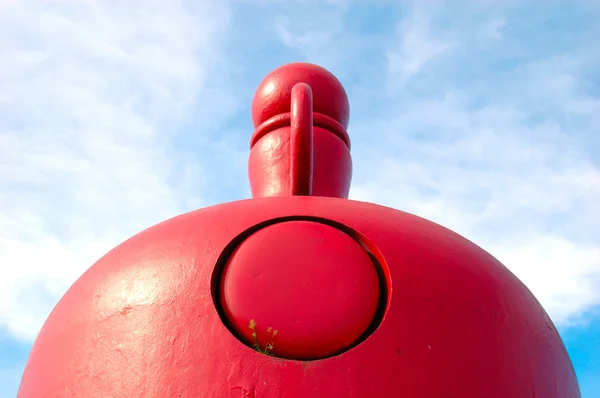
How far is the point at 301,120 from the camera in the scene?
2.33 m

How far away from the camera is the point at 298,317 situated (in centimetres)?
174

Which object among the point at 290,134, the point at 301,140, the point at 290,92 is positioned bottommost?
the point at 301,140

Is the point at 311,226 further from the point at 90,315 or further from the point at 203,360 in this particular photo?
the point at 90,315

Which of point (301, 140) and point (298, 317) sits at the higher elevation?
point (301, 140)

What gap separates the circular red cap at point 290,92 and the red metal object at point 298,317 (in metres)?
1.02

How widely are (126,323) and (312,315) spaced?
1.88 ft

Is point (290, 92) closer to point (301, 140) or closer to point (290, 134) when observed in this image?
point (290, 134)

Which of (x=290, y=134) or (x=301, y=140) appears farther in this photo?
(x=290, y=134)

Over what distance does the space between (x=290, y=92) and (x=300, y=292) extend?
61.5 inches

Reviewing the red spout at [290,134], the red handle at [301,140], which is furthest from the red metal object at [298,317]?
the red spout at [290,134]

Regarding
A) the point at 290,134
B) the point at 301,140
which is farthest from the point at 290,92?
the point at 301,140

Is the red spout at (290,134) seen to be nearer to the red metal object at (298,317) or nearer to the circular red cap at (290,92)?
the circular red cap at (290,92)

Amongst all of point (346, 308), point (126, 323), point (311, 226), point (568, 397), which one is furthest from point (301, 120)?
point (568, 397)

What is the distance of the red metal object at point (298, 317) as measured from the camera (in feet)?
5.36
